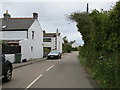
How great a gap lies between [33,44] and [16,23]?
4.35 metres

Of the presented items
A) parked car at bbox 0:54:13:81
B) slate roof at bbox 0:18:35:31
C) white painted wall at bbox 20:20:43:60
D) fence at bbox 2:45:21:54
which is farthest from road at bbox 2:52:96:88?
slate roof at bbox 0:18:35:31


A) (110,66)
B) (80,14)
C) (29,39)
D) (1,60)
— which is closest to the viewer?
(110,66)

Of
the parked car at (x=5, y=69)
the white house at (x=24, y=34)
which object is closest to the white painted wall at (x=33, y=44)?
the white house at (x=24, y=34)

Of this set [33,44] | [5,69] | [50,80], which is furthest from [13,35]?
[5,69]

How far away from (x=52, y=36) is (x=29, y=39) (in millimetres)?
35582

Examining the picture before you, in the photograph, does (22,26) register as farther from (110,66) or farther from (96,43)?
(110,66)

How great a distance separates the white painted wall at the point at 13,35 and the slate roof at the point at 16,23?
59 cm

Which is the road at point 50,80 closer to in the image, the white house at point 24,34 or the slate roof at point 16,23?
the white house at point 24,34

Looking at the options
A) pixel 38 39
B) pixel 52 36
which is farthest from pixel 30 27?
pixel 52 36

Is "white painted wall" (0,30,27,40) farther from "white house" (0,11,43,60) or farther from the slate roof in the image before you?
the slate roof

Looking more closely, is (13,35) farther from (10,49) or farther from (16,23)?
(10,49)

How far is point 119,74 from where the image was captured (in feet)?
30.1

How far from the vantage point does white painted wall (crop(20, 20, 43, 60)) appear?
33575 mm

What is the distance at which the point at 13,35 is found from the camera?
37250 mm
